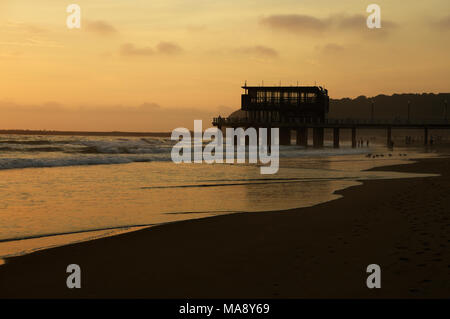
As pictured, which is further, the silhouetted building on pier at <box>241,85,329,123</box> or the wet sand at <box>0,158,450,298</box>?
the silhouetted building on pier at <box>241,85,329,123</box>

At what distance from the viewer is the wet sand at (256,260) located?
619cm

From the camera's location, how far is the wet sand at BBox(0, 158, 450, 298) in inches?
244

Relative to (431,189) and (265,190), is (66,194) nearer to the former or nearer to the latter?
(265,190)

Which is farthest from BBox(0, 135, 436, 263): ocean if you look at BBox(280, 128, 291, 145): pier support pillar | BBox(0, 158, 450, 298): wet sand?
BBox(280, 128, 291, 145): pier support pillar

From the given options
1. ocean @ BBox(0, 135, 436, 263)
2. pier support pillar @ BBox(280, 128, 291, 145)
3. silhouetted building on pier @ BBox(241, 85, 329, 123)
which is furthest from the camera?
pier support pillar @ BBox(280, 128, 291, 145)

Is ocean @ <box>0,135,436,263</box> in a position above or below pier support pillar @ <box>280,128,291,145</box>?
below

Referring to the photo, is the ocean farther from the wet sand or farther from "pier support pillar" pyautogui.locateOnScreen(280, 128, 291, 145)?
"pier support pillar" pyautogui.locateOnScreen(280, 128, 291, 145)

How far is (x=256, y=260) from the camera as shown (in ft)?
25.0

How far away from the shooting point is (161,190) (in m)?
17.8

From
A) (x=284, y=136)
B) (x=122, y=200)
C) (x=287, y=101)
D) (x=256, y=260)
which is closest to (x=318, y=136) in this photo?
(x=284, y=136)

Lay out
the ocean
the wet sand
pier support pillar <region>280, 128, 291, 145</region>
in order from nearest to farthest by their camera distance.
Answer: the wet sand, the ocean, pier support pillar <region>280, 128, 291, 145</region>

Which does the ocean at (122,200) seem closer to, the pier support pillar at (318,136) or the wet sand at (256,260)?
the wet sand at (256,260)
